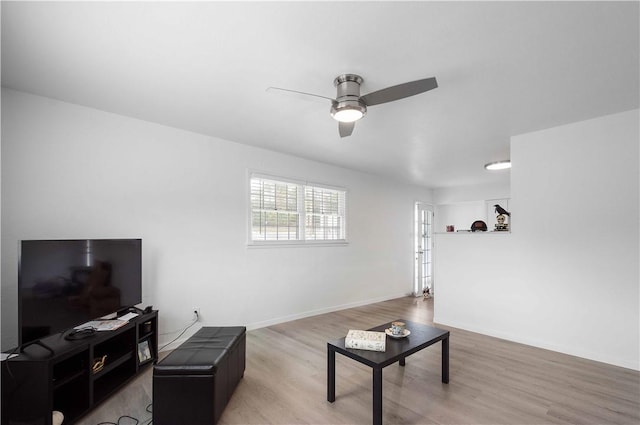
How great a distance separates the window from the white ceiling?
4.06 ft

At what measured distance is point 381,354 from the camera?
2.29 meters

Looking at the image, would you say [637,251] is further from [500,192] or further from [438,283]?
[500,192]

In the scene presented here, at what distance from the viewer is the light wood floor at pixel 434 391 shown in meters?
2.26

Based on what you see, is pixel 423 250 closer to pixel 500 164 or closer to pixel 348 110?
pixel 500 164

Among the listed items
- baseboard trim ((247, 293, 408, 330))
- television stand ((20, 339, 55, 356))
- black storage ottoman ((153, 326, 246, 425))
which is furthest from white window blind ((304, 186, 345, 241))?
television stand ((20, 339, 55, 356))

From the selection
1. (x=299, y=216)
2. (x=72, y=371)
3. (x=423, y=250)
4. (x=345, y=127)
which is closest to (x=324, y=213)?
(x=299, y=216)

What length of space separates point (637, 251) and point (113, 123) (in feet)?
17.8

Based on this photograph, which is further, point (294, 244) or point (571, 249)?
point (294, 244)

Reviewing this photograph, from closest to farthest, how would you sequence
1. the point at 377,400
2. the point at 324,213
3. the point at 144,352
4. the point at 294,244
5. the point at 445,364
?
the point at 377,400 < the point at 445,364 < the point at 144,352 < the point at 294,244 < the point at 324,213

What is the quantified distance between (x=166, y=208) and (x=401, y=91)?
2837 mm

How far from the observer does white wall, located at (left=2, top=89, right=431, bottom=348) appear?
8.94ft

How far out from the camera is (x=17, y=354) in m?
2.04

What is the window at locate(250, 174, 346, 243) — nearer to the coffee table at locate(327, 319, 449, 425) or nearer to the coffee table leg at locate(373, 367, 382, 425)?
the coffee table at locate(327, 319, 449, 425)

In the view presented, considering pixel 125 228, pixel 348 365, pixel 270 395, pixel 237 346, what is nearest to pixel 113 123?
pixel 125 228
